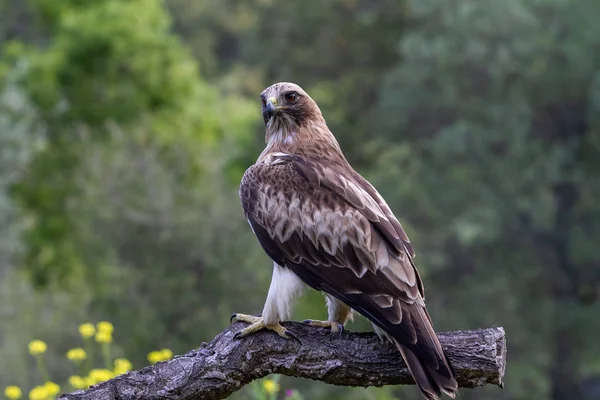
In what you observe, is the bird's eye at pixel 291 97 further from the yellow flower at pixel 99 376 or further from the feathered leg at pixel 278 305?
the yellow flower at pixel 99 376

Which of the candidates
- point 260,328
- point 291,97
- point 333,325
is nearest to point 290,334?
point 260,328

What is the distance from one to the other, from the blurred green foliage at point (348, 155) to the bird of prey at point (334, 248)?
16.0 meters

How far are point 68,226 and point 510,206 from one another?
1152 cm

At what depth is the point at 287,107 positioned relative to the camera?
7.11 metres

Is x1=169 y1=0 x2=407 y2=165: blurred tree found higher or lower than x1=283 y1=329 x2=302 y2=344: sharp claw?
higher

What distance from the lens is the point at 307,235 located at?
632 cm

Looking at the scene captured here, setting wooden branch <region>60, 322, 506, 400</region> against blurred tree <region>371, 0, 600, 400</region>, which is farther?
blurred tree <region>371, 0, 600, 400</region>

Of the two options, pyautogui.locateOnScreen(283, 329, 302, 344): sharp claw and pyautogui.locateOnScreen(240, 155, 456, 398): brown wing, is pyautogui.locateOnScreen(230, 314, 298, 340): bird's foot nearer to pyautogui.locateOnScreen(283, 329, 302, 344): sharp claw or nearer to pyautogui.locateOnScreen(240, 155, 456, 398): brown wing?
pyautogui.locateOnScreen(283, 329, 302, 344): sharp claw

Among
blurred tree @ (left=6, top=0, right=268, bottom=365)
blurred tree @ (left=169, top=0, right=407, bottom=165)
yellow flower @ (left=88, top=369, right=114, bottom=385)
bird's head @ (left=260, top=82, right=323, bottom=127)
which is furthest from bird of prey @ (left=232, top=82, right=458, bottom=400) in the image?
blurred tree @ (left=169, top=0, right=407, bottom=165)

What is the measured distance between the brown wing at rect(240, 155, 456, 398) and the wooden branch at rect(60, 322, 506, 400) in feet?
0.54

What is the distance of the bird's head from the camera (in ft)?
23.3

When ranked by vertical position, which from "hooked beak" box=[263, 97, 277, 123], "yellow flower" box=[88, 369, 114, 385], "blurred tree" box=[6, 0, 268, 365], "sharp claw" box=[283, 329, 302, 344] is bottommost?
"sharp claw" box=[283, 329, 302, 344]

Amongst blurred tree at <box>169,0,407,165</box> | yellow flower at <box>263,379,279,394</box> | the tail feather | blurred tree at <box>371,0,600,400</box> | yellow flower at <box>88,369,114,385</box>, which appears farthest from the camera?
blurred tree at <box>169,0,407,165</box>

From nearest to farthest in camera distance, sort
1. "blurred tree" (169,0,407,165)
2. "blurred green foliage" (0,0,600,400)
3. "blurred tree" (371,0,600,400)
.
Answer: "blurred green foliage" (0,0,600,400) → "blurred tree" (371,0,600,400) → "blurred tree" (169,0,407,165)
